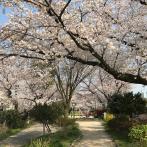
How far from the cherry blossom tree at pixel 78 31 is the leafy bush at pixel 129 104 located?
11.8 metres

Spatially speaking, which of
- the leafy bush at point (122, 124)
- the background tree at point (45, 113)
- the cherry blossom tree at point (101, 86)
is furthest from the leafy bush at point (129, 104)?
the cherry blossom tree at point (101, 86)

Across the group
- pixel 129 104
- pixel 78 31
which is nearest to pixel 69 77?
pixel 129 104

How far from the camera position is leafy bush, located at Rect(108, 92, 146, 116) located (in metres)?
35.2

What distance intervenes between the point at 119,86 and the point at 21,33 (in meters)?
40.3

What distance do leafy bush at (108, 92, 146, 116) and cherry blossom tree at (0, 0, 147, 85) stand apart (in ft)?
38.8

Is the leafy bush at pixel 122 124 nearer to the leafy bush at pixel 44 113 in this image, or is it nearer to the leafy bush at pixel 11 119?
the leafy bush at pixel 44 113

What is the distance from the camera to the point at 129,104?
35.0 metres

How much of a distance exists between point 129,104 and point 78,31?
57.6 ft

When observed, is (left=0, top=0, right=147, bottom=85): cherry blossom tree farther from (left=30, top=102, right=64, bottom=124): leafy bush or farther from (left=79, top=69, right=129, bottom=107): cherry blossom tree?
(left=79, top=69, right=129, bottom=107): cherry blossom tree

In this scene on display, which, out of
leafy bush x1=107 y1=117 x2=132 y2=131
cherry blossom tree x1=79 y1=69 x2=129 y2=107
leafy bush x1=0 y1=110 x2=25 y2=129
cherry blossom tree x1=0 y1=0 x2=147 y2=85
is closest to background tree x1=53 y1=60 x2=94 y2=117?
leafy bush x1=0 y1=110 x2=25 y2=129

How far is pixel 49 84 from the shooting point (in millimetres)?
49000

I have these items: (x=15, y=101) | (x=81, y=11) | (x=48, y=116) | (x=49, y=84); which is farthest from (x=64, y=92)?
(x=81, y=11)

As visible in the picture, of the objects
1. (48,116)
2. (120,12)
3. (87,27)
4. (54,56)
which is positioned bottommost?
(48,116)

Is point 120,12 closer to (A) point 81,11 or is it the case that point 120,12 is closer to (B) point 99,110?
(A) point 81,11
